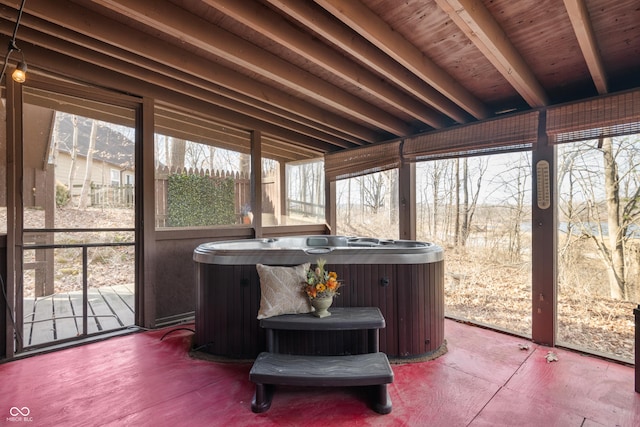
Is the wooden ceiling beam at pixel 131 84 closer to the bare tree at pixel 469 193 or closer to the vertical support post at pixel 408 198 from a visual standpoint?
the vertical support post at pixel 408 198

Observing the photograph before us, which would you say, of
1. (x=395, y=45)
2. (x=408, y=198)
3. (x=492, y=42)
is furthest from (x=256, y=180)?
(x=492, y=42)

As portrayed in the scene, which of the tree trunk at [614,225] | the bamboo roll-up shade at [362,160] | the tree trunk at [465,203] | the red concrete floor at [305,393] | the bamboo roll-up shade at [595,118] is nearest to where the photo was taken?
the red concrete floor at [305,393]

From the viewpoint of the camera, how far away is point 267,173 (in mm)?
4207

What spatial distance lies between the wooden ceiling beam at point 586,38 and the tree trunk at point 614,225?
131cm

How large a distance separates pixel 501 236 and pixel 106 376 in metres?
5.00

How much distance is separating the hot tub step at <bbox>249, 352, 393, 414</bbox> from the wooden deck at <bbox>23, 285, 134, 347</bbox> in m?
1.99

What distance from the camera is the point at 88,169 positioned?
2793 millimetres

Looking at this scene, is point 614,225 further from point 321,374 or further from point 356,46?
point 321,374

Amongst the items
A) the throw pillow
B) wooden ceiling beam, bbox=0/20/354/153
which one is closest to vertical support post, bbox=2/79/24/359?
wooden ceiling beam, bbox=0/20/354/153

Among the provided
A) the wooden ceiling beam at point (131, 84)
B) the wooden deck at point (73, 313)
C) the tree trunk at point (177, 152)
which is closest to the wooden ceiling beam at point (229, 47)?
the wooden ceiling beam at point (131, 84)

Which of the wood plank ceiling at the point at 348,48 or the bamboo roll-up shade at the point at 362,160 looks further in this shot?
the bamboo roll-up shade at the point at 362,160

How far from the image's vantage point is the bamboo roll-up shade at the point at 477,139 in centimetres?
279

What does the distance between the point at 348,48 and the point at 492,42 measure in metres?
0.91

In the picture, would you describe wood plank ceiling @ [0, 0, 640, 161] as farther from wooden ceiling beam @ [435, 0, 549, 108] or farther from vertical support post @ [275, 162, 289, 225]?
vertical support post @ [275, 162, 289, 225]
